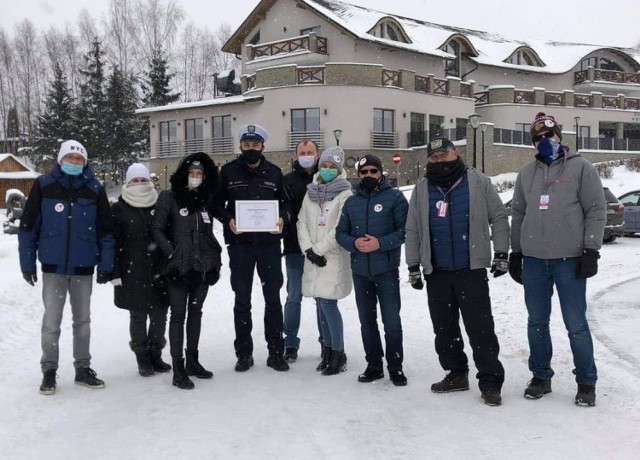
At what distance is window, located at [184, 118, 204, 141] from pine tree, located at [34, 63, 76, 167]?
48.3 ft

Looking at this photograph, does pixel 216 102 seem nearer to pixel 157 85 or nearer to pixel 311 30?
pixel 311 30

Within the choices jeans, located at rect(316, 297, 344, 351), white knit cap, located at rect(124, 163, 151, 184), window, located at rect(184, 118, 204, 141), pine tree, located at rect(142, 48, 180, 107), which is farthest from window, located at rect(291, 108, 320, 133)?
jeans, located at rect(316, 297, 344, 351)

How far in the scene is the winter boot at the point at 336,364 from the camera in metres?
5.45

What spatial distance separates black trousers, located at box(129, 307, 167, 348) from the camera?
5555 millimetres

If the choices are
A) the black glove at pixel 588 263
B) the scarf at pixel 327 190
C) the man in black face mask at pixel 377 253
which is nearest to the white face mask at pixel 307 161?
the scarf at pixel 327 190

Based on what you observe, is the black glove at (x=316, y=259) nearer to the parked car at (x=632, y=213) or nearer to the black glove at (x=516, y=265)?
the black glove at (x=516, y=265)

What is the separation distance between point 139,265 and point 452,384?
9.79 ft

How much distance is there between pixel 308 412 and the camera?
14.6 ft

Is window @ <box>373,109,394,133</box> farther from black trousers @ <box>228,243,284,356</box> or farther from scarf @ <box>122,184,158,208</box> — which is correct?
scarf @ <box>122,184,158,208</box>

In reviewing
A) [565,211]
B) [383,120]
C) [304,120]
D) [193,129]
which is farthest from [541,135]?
[193,129]

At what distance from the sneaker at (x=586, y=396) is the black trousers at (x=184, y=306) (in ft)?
10.3

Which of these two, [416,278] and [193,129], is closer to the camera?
[416,278]

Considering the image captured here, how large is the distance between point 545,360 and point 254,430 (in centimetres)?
238

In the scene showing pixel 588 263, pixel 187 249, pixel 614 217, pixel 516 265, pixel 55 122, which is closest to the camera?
pixel 588 263
